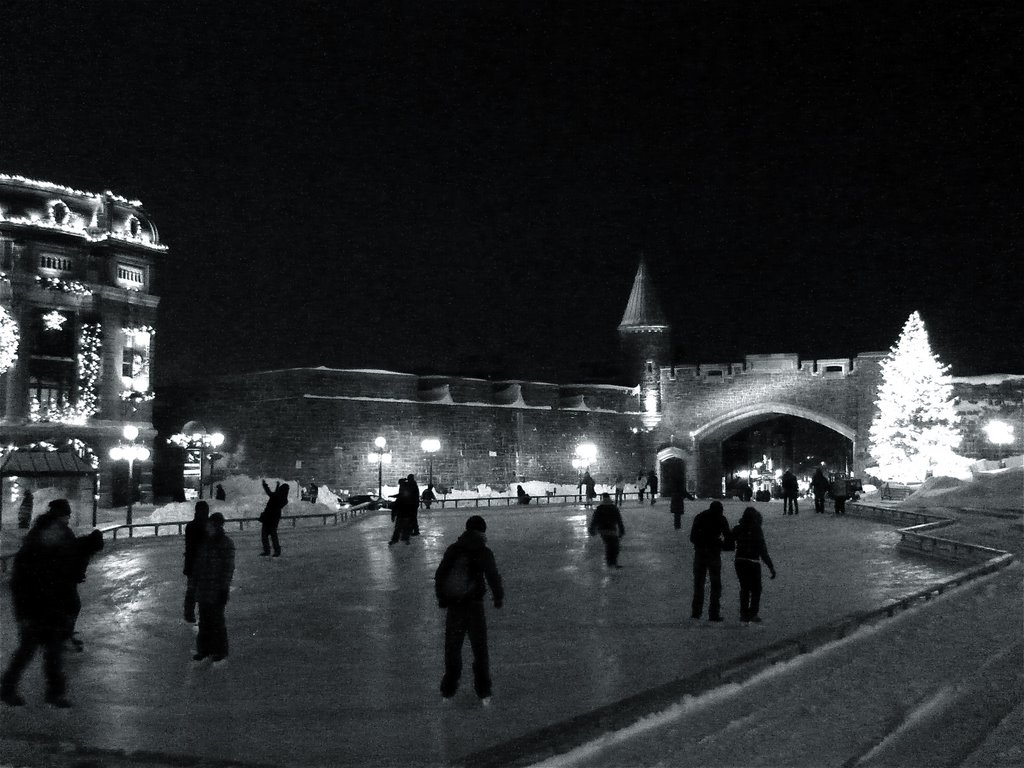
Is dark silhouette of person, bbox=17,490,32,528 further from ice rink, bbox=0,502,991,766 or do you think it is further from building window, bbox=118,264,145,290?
building window, bbox=118,264,145,290

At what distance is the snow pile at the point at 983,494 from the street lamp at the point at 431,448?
692 inches

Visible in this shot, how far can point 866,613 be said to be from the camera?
899 cm

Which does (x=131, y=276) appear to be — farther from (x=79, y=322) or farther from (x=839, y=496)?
(x=839, y=496)

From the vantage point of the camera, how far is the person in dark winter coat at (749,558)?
8.48m

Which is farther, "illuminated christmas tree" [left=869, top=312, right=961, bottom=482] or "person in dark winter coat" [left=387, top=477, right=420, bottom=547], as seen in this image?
"illuminated christmas tree" [left=869, top=312, right=961, bottom=482]

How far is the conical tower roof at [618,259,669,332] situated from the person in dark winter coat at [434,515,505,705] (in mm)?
43985

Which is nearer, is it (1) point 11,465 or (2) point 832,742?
(2) point 832,742

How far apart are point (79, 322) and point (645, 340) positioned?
27.4 m

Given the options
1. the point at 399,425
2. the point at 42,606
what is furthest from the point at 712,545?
the point at 399,425

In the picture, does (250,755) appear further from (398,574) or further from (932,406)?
(932,406)

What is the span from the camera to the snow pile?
21344mm

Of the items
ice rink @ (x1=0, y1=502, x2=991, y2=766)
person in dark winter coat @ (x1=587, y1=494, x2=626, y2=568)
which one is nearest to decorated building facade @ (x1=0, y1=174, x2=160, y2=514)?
ice rink @ (x1=0, y1=502, x2=991, y2=766)

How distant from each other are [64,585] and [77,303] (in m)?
28.2

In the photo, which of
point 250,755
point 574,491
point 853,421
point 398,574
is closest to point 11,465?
point 398,574
